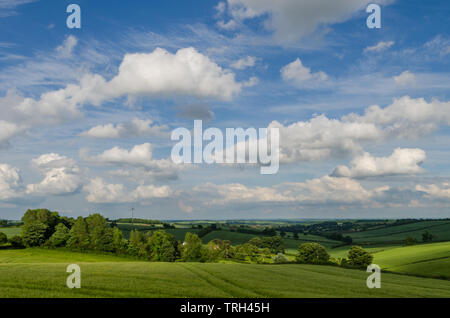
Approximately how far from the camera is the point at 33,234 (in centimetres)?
11881

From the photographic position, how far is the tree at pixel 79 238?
12072 centimetres

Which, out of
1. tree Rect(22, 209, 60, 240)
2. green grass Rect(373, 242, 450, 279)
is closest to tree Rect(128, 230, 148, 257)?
tree Rect(22, 209, 60, 240)

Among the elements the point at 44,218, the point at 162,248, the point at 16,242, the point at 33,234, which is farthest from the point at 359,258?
the point at 16,242

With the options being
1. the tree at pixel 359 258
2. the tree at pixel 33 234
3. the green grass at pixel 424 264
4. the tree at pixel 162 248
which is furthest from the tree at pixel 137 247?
the green grass at pixel 424 264

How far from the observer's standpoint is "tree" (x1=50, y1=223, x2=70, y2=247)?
120438 millimetres

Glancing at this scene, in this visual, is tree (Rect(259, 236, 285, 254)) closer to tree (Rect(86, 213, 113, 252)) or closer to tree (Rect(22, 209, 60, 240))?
tree (Rect(86, 213, 113, 252))

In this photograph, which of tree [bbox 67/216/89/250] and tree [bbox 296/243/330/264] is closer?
tree [bbox 296/243/330/264]

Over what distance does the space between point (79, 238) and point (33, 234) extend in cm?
1515

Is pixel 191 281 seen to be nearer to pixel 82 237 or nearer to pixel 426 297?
pixel 426 297

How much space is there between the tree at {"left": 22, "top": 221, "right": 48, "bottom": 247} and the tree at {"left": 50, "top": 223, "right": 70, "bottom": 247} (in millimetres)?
3740
